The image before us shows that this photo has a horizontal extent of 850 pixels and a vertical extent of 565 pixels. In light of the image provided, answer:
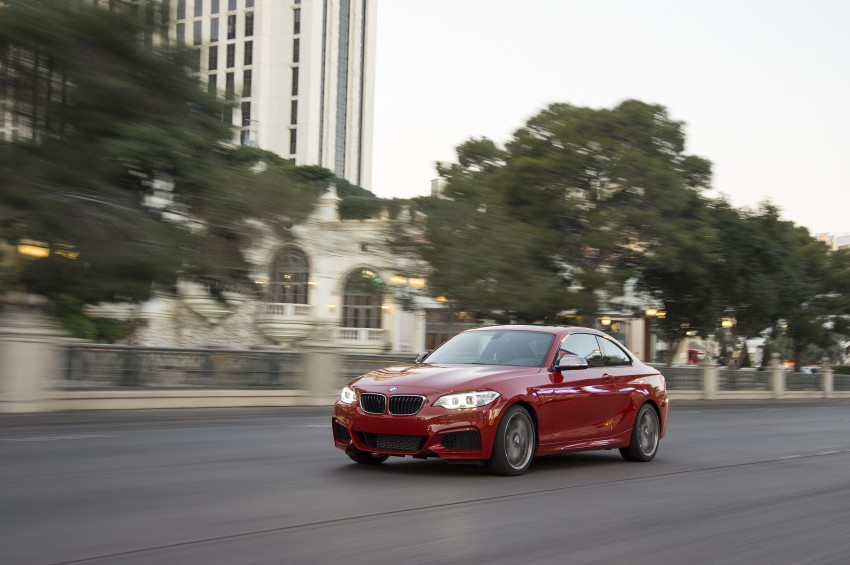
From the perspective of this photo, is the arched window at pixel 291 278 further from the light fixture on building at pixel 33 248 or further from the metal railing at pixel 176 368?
the light fixture on building at pixel 33 248

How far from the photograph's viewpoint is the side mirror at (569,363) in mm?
10336

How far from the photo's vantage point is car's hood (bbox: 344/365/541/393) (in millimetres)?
9422

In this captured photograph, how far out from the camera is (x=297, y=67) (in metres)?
100

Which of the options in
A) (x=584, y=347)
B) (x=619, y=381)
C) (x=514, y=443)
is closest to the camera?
(x=514, y=443)

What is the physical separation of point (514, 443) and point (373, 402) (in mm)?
1401

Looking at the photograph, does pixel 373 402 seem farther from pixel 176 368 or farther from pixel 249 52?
pixel 249 52

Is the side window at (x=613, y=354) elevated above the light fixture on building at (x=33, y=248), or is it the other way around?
the light fixture on building at (x=33, y=248)

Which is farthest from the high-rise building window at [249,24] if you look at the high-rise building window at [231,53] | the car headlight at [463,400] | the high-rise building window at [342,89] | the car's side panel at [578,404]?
the car headlight at [463,400]

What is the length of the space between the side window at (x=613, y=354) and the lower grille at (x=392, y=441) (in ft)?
9.77

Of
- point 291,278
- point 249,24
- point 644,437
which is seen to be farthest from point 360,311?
point 644,437

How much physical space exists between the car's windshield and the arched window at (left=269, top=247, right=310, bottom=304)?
55241mm

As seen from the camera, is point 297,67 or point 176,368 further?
point 297,67

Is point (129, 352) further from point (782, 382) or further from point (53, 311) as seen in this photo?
point (782, 382)

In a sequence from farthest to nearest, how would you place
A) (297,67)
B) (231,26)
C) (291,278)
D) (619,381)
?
(231,26) → (297,67) → (291,278) → (619,381)
